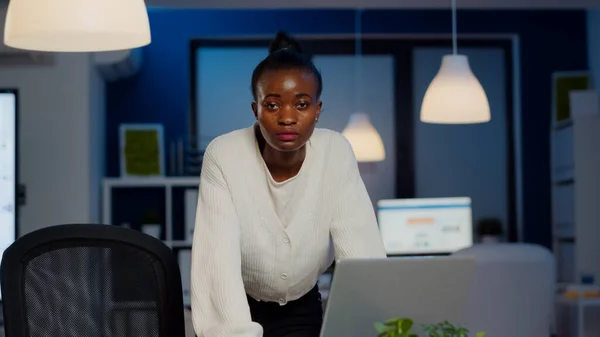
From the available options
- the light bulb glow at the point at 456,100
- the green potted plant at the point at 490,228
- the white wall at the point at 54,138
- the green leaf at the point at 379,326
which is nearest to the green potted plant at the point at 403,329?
the green leaf at the point at 379,326

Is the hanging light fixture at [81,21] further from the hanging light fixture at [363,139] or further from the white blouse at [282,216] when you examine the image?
the hanging light fixture at [363,139]

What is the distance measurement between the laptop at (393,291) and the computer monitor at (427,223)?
5692 millimetres

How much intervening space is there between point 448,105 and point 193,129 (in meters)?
3.22

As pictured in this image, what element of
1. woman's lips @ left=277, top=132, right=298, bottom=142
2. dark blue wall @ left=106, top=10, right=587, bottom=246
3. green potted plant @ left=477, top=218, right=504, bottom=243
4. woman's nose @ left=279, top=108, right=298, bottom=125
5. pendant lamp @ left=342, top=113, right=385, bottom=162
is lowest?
green potted plant @ left=477, top=218, right=504, bottom=243

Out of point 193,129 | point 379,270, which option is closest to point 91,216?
point 193,129

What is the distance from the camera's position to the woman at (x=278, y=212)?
6.31 ft

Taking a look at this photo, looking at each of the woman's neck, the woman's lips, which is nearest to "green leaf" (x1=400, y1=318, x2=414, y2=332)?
the woman's lips

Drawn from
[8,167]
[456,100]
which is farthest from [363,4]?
[8,167]

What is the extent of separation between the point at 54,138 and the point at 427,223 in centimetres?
280

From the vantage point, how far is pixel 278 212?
7.01 ft

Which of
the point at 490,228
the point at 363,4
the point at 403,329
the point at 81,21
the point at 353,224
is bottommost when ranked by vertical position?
the point at 490,228

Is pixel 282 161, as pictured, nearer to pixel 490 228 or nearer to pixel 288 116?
pixel 288 116

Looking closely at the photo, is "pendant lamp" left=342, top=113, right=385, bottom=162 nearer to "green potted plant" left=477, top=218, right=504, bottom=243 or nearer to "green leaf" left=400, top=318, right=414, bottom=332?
"green potted plant" left=477, top=218, right=504, bottom=243

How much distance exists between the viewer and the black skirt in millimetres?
2254
